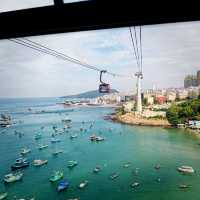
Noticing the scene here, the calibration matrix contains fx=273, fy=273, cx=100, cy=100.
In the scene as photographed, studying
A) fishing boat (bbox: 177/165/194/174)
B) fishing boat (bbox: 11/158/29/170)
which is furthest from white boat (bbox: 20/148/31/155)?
fishing boat (bbox: 177/165/194/174)

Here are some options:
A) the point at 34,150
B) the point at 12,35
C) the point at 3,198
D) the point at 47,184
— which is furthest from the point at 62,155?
the point at 12,35

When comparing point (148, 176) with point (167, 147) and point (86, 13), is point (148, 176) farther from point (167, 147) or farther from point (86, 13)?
point (86, 13)

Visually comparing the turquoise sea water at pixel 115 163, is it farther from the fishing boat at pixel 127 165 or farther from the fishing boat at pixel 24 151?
the fishing boat at pixel 24 151

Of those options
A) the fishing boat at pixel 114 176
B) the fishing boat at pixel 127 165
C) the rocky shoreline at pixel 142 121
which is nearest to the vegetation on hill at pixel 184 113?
the rocky shoreline at pixel 142 121

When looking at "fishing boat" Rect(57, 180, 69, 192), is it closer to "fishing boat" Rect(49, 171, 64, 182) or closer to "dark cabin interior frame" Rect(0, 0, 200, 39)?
"fishing boat" Rect(49, 171, 64, 182)

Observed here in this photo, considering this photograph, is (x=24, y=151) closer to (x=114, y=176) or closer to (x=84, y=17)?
(x=114, y=176)
